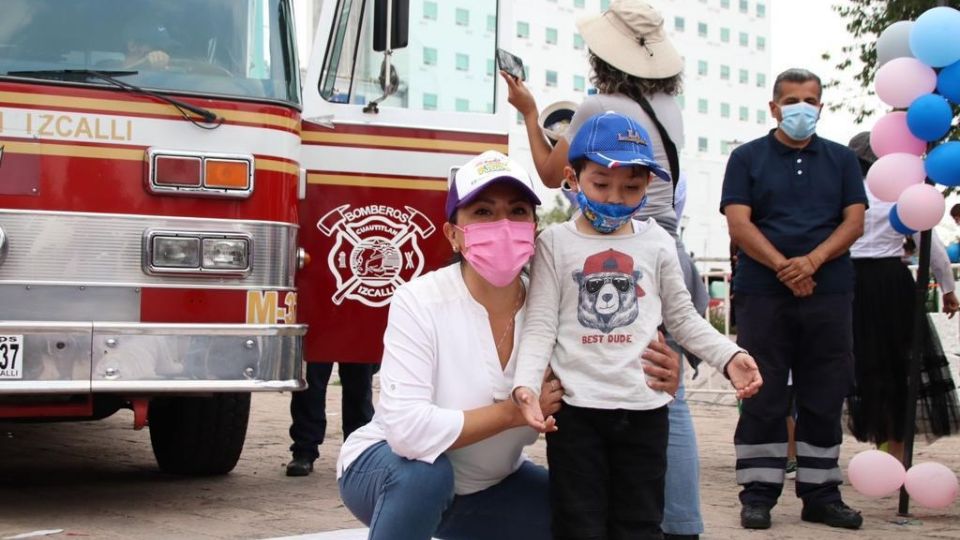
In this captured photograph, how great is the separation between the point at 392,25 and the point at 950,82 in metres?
2.43

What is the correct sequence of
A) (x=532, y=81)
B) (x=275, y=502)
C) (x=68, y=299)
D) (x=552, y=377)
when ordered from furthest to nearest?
(x=532, y=81) < (x=275, y=502) < (x=68, y=299) < (x=552, y=377)

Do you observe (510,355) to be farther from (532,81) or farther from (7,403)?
(532,81)

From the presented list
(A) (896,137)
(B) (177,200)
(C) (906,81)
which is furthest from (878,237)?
(B) (177,200)

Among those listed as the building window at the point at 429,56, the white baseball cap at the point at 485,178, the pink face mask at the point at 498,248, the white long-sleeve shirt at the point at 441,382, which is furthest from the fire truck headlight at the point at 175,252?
the pink face mask at the point at 498,248

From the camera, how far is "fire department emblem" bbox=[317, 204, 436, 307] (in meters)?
6.86

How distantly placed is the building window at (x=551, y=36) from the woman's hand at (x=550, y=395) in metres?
91.9

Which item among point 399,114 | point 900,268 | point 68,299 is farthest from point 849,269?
point 68,299

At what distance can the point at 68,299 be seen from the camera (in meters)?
5.79

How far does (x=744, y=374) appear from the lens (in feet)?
12.2

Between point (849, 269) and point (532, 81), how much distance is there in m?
88.7

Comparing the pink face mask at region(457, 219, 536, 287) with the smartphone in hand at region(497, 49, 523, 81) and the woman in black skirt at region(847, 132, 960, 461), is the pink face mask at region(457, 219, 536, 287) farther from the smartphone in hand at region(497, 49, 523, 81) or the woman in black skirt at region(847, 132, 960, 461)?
the woman in black skirt at region(847, 132, 960, 461)

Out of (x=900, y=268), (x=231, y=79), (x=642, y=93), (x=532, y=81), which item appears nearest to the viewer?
(x=642, y=93)

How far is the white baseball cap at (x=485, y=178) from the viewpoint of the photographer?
149 inches

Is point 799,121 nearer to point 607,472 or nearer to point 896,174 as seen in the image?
point 896,174
